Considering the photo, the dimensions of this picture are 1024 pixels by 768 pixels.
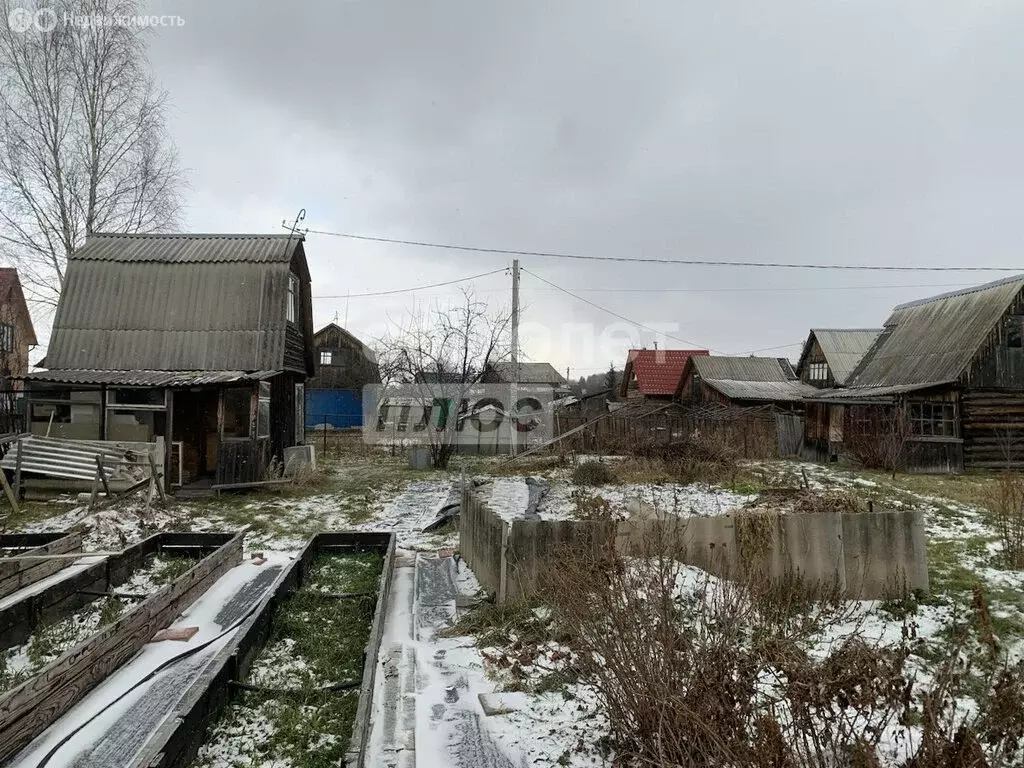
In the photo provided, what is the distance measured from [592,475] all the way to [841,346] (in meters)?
20.3

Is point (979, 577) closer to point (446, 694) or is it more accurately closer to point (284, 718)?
point (446, 694)

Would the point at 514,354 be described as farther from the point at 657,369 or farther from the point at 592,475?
the point at 657,369

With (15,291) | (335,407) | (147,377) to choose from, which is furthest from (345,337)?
(147,377)

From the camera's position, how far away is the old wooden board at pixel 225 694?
3.18m

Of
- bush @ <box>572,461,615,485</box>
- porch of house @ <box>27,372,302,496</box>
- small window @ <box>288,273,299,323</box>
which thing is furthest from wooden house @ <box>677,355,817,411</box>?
porch of house @ <box>27,372,302,496</box>

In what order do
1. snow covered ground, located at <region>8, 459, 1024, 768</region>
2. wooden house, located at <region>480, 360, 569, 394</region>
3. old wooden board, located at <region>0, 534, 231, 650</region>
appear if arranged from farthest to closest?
wooden house, located at <region>480, 360, 569, 394</region>, old wooden board, located at <region>0, 534, 231, 650</region>, snow covered ground, located at <region>8, 459, 1024, 768</region>

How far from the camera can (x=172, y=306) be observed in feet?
48.4

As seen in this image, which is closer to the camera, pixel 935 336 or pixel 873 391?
pixel 873 391

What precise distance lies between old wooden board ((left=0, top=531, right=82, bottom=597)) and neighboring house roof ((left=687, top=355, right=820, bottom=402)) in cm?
2431

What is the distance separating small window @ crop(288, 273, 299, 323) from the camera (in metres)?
16.0

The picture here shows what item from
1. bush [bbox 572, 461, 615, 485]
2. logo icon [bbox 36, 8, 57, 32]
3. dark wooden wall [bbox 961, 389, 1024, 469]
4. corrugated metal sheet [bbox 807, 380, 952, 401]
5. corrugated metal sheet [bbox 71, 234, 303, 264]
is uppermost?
logo icon [bbox 36, 8, 57, 32]

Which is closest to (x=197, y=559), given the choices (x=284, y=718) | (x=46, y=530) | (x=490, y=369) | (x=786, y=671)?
(x=46, y=530)

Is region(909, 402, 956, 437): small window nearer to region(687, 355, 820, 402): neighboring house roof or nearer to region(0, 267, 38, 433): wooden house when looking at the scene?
region(687, 355, 820, 402): neighboring house roof

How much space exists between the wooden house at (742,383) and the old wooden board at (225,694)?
23.9 metres
